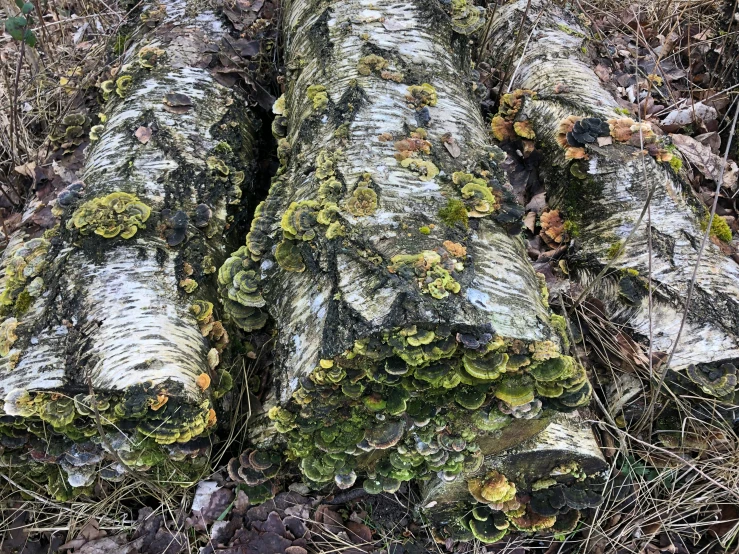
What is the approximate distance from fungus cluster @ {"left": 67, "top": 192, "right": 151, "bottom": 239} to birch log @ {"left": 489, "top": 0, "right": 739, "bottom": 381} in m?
2.82

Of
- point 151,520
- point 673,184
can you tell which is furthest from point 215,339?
point 673,184

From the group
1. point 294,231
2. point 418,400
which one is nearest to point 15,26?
point 294,231

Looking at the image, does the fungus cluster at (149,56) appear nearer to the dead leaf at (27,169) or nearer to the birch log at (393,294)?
the birch log at (393,294)

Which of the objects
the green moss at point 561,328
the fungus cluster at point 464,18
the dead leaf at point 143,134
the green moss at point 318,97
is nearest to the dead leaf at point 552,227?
the green moss at point 561,328

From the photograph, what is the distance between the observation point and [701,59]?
5.49 metres

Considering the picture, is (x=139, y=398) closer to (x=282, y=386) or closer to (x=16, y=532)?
(x=282, y=386)

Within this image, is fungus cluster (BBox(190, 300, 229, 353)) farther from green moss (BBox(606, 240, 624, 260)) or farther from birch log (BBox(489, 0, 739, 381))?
green moss (BBox(606, 240, 624, 260))

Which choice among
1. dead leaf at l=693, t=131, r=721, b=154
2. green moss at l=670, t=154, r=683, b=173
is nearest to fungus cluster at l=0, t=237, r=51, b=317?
green moss at l=670, t=154, r=683, b=173

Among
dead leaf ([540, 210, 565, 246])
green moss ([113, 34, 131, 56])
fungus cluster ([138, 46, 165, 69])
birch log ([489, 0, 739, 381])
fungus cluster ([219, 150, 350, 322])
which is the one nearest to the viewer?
fungus cluster ([219, 150, 350, 322])

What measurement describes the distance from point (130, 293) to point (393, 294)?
1.57m

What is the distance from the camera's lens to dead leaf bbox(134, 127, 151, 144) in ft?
11.5

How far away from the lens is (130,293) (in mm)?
2896

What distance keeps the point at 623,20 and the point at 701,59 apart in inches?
44.1

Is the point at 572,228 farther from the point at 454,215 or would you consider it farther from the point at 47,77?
the point at 47,77
